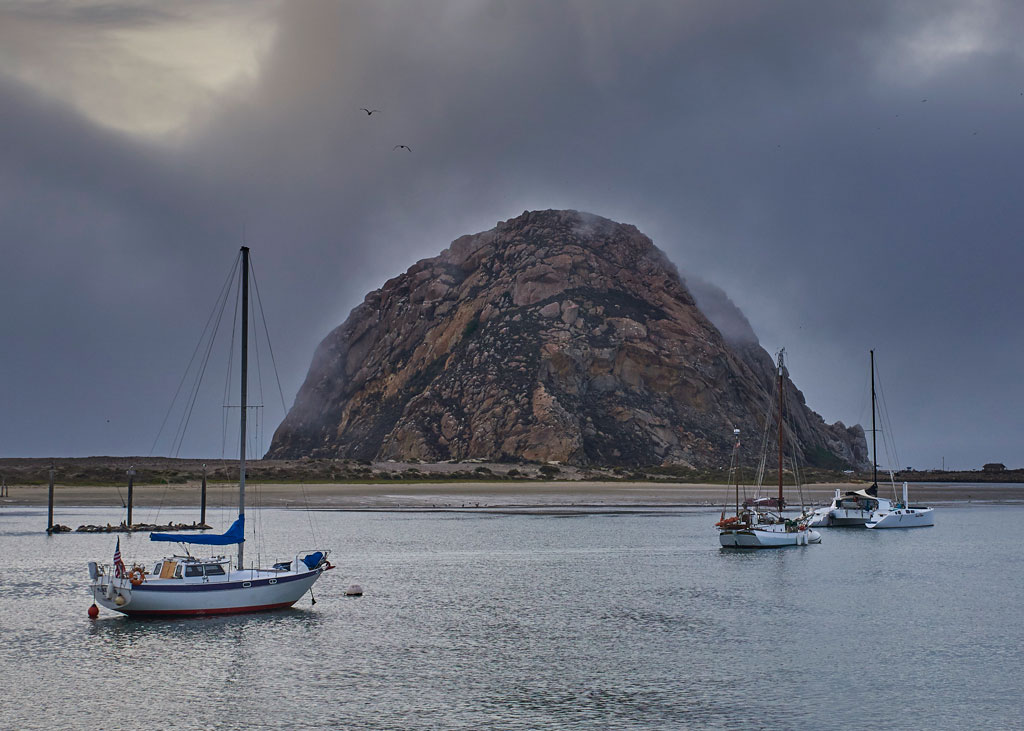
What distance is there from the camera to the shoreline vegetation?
349 ft

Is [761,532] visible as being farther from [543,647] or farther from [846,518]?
[543,647]

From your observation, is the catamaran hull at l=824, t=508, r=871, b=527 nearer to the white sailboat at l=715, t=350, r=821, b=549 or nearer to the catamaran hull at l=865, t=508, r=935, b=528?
the catamaran hull at l=865, t=508, r=935, b=528

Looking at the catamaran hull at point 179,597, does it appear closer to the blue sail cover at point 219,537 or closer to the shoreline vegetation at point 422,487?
the blue sail cover at point 219,537

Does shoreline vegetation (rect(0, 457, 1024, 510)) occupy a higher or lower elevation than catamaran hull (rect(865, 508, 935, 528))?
higher

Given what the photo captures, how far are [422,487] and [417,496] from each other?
14.1m

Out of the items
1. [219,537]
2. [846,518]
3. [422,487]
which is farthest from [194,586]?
[422,487]

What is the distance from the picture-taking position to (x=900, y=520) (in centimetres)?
9206

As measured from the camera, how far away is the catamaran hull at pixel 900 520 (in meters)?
91.8

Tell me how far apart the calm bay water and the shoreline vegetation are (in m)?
43.7

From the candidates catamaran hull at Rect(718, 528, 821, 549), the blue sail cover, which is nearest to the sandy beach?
catamaran hull at Rect(718, 528, 821, 549)

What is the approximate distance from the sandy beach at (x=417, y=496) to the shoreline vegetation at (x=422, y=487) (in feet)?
0.38

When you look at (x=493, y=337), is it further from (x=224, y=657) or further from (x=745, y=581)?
(x=224, y=657)

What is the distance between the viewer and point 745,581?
52250mm

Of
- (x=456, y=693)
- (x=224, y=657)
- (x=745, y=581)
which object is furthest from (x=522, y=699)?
(x=745, y=581)
